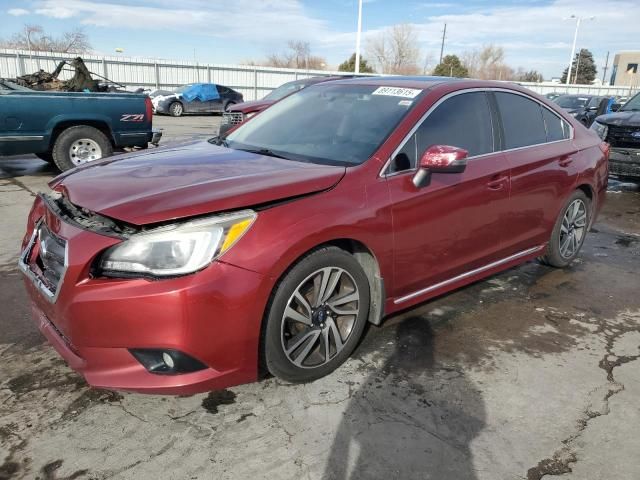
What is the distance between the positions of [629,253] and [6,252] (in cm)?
631

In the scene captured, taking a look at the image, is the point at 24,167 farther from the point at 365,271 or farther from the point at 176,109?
the point at 176,109

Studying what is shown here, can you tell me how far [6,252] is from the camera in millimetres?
4945

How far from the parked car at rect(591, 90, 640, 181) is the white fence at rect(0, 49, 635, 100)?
55.0 feet

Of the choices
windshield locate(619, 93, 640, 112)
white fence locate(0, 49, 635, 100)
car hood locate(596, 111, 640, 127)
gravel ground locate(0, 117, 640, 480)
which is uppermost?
white fence locate(0, 49, 635, 100)

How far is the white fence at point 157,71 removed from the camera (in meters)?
25.0

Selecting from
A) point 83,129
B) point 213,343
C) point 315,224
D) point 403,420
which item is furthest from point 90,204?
point 83,129

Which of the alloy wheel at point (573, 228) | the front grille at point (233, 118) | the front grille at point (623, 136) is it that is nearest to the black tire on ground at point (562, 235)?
the alloy wheel at point (573, 228)

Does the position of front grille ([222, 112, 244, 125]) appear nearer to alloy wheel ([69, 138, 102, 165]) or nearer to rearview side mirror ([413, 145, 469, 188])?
alloy wheel ([69, 138, 102, 165])

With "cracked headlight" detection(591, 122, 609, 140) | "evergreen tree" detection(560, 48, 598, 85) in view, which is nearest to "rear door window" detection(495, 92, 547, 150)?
"cracked headlight" detection(591, 122, 609, 140)

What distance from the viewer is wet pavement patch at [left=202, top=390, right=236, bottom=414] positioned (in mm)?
2695

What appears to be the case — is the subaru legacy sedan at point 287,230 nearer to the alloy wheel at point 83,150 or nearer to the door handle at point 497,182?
the door handle at point 497,182

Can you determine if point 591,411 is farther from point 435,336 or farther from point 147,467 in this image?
point 147,467

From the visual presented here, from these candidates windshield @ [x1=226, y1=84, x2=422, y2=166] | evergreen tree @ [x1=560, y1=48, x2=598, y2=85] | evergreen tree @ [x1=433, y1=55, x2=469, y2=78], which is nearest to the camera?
windshield @ [x1=226, y1=84, x2=422, y2=166]

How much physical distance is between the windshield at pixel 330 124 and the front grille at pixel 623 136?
6609 millimetres
